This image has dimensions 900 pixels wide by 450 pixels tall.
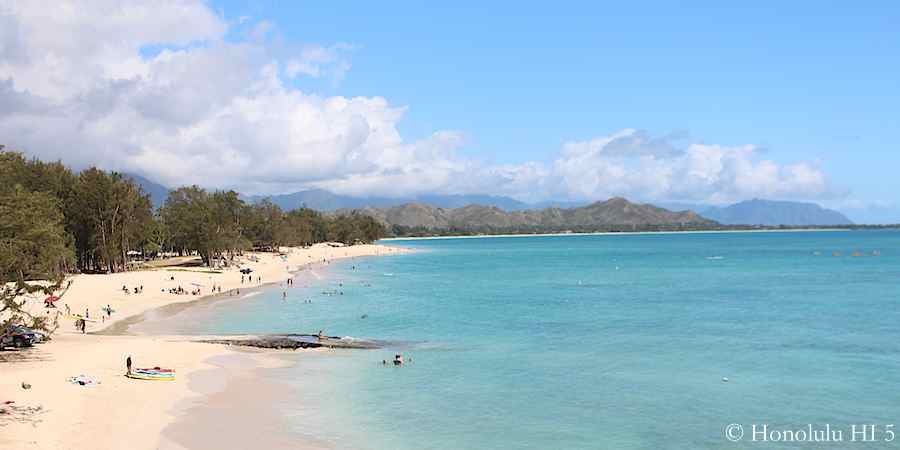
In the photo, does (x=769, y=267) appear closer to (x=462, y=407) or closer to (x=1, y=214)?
(x=462, y=407)

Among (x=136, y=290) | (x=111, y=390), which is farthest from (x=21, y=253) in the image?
(x=136, y=290)

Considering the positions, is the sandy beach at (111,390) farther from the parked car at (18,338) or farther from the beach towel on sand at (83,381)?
the parked car at (18,338)

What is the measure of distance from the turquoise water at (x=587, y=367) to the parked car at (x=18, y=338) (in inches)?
553

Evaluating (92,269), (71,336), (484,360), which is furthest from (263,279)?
(484,360)

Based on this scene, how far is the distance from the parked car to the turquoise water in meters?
14.1

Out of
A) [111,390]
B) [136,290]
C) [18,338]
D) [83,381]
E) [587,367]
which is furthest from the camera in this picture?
[136,290]

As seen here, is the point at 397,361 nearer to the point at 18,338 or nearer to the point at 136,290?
the point at 18,338

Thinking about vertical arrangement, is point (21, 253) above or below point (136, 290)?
above

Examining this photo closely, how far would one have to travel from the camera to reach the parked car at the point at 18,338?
37.4 metres

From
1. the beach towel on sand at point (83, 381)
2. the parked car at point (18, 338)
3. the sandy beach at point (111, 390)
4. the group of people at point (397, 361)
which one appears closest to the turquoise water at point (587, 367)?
the group of people at point (397, 361)

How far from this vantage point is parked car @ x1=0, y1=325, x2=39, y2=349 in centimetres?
3741

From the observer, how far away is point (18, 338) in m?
38.4

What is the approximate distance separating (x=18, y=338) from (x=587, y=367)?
33.3 metres

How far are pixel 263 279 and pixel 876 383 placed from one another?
3417 inches
